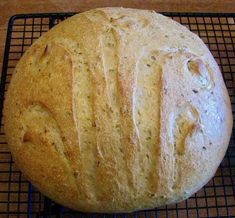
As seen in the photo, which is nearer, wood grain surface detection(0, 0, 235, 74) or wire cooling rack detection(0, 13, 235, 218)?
wire cooling rack detection(0, 13, 235, 218)

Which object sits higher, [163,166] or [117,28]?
[117,28]

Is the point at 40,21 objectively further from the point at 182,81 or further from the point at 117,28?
the point at 182,81

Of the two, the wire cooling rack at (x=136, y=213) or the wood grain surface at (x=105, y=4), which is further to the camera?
the wood grain surface at (x=105, y=4)

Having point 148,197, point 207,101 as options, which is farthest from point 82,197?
point 207,101

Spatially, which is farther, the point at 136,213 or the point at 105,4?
the point at 105,4

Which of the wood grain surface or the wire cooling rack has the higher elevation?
the wood grain surface

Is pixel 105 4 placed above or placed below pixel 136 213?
above

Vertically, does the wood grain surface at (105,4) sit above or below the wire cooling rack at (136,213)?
above

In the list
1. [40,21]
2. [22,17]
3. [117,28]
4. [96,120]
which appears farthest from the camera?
[40,21]
